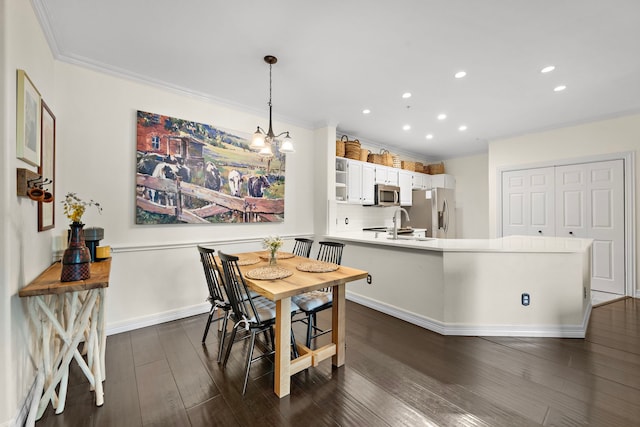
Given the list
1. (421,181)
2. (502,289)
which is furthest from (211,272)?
(421,181)

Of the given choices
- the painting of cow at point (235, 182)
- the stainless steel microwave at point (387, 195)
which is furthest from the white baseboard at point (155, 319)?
the stainless steel microwave at point (387, 195)

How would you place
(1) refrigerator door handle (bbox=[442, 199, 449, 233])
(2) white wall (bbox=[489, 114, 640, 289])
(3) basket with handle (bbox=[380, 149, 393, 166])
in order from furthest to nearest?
(1) refrigerator door handle (bbox=[442, 199, 449, 233])
(3) basket with handle (bbox=[380, 149, 393, 166])
(2) white wall (bbox=[489, 114, 640, 289])

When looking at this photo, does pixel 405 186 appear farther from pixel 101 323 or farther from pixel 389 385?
pixel 101 323

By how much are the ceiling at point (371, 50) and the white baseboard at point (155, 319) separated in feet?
7.39

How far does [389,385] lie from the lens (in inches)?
74.9

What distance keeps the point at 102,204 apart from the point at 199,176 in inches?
37.3

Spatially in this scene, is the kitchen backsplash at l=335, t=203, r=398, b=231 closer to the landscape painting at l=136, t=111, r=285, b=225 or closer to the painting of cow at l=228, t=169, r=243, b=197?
the landscape painting at l=136, t=111, r=285, b=225

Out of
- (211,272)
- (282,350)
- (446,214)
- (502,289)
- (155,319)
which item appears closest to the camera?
(282,350)

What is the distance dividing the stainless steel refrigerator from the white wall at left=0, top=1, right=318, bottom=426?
3341 mm

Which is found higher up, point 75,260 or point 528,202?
point 528,202

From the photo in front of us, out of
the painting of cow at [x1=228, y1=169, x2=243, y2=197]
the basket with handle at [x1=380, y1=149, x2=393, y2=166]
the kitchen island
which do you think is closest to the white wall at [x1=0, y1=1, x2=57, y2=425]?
the painting of cow at [x1=228, y1=169, x2=243, y2=197]

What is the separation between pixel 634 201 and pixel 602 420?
12.4 ft

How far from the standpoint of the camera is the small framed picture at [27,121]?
1541 mm

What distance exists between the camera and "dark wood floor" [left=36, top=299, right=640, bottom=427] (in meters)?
1.60
